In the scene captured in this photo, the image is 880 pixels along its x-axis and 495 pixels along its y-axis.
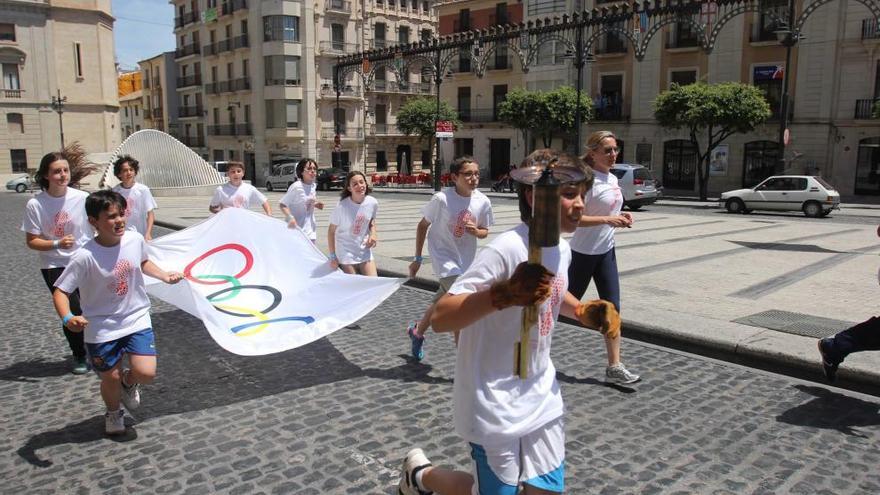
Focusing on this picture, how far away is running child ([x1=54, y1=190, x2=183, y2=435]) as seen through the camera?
13.6 feet

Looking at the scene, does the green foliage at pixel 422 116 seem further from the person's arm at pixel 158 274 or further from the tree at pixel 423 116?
the person's arm at pixel 158 274

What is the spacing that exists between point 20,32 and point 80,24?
13.0 ft

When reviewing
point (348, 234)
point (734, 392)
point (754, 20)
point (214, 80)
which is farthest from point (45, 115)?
point (734, 392)

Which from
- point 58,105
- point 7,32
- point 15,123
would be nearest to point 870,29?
point 58,105

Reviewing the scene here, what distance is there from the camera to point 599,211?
202 inches

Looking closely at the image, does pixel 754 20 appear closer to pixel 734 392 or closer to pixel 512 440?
pixel 734 392

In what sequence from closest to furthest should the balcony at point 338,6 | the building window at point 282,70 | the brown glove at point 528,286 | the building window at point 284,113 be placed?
the brown glove at point 528,286 → the building window at point 282,70 → the building window at point 284,113 → the balcony at point 338,6

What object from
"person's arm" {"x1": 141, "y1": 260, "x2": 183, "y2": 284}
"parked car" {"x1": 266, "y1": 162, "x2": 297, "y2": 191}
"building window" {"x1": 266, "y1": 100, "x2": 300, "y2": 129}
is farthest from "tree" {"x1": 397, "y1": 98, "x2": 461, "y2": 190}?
"person's arm" {"x1": 141, "y1": 260, "x2": 183, "y2": 284}

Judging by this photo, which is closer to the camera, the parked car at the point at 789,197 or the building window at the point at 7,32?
the parked car at the point at 789,197

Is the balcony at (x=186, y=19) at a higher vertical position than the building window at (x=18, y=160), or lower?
higher

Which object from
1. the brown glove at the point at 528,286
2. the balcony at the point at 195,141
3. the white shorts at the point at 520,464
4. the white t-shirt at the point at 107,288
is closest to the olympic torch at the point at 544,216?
the brown glove at the point at 528,286

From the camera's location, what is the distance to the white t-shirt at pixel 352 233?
6.95 metres

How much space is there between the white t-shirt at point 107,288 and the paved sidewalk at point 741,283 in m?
4.07

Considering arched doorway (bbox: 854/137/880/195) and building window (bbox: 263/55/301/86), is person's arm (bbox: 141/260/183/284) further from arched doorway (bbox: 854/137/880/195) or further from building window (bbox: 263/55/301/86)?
building window (bbox: 263/55/301/86)
